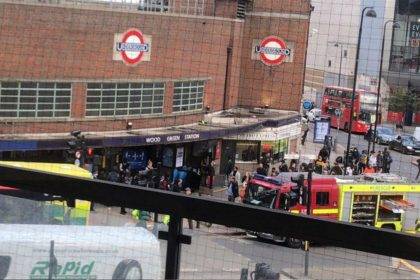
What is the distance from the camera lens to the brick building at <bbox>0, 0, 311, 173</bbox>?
5645 mm

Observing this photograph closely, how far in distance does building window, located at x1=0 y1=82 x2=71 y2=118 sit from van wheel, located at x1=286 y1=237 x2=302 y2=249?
17.6 ft

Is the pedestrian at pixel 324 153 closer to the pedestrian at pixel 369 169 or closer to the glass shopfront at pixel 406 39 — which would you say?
the pedestrian at pixel 369 169

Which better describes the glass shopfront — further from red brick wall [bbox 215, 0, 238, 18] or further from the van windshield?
red brick wall [bbox 215, 0, 238, 18]

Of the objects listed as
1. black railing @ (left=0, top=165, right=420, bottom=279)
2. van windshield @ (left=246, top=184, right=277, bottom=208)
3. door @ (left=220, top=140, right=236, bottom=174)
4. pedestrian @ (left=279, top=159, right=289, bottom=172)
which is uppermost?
black railing @ (left=0, top=165, right=420, bottom=279)

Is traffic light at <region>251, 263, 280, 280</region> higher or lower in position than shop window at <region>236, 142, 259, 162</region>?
higher

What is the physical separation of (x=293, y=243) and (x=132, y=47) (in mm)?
6260

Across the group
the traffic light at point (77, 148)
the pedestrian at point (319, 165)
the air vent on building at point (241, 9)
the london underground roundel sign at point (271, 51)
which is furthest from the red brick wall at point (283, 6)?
the traffic light at point (77, 148)

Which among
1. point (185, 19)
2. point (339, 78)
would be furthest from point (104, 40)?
point (339, 78)

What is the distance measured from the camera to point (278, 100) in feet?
15.7

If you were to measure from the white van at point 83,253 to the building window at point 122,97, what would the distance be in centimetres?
583

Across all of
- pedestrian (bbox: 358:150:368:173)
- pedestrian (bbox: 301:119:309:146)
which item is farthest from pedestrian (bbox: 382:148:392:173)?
pedestrian (bbox: 301:119:309:146)

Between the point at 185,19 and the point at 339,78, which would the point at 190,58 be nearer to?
the point at 185,19

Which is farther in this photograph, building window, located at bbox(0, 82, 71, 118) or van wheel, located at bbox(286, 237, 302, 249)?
building window, located at bbox(0, 82, 71, 118)

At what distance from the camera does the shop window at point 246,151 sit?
457 cm
